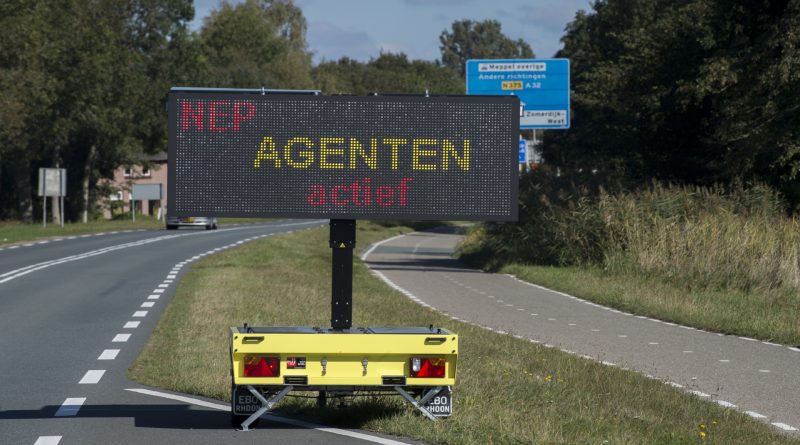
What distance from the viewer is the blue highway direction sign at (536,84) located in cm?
4416

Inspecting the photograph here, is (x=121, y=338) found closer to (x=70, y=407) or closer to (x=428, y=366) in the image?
(x=70, y=407)

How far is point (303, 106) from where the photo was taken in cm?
1020

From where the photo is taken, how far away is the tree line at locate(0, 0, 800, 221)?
106ft

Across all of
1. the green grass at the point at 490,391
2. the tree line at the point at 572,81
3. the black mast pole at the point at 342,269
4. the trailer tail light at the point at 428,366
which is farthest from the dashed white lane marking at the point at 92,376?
the tree line at the point at 572,81

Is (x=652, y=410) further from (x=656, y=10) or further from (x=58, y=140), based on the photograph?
(x=58, y=140)

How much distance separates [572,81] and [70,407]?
187 feet

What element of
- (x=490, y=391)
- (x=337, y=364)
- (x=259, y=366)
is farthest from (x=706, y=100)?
(x=259, y=366)

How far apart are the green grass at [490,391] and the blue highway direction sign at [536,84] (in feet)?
74.7

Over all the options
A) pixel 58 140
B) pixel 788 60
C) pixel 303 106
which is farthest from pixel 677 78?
pixel 58 140

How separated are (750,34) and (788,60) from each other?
474 centimetres

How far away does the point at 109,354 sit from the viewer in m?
15.3

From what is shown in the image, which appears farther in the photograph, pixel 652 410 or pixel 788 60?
pixel 788 60

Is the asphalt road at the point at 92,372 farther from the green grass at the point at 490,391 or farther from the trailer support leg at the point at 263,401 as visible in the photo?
the green grass at the point at 490,391

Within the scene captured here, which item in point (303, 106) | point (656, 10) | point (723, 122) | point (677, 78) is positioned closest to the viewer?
point (303, 106)
